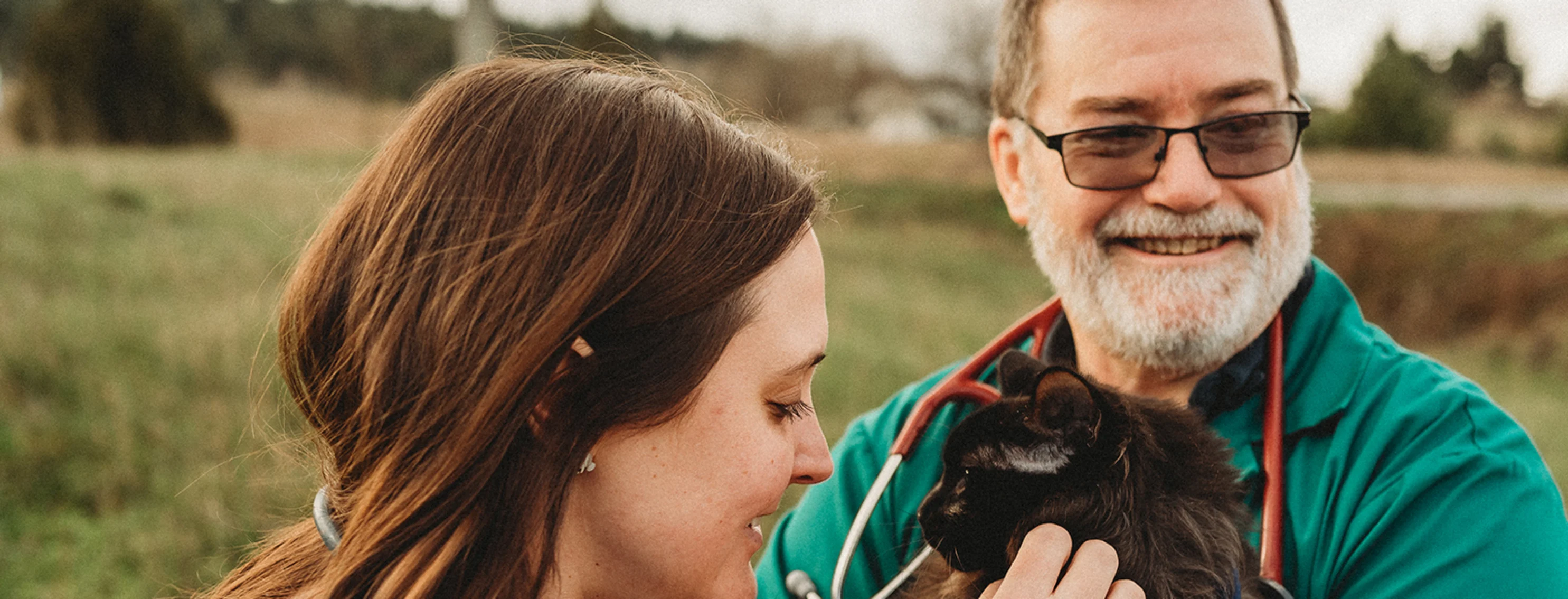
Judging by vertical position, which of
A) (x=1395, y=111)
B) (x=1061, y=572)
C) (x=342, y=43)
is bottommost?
(x=342, y=43)

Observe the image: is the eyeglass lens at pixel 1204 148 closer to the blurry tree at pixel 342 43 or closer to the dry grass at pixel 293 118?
the dry grass at pixel 293 118

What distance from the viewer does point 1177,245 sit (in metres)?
2.91

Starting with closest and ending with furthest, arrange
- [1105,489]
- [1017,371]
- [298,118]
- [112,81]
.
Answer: [1105,489]
[1017,371]
[112,81]
[298,118]

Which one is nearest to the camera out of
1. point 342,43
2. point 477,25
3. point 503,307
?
point 503,307

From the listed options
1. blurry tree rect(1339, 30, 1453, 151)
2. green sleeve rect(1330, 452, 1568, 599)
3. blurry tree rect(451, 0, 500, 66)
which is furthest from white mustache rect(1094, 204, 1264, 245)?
blurry tree rect(1339, 30, 1453, 151)

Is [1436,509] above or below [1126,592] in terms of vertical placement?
above

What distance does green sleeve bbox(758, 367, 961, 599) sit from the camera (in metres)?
2.97

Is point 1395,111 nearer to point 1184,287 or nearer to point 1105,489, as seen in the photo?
point 1184,287

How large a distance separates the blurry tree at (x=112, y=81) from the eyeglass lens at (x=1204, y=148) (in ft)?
101

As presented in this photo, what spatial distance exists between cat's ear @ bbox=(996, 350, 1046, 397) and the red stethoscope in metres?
0.06

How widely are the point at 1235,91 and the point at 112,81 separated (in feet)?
111

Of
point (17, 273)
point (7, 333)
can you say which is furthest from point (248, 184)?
point (7, 333)

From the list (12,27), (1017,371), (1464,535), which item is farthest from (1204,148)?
(12,27)

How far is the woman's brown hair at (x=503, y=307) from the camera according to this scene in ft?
5.85
